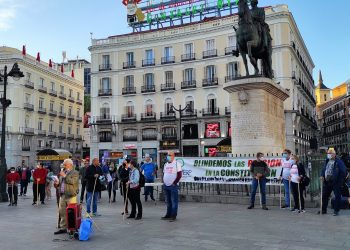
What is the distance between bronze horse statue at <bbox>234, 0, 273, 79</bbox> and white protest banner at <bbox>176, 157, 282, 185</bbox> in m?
3.61

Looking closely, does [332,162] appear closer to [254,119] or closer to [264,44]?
[254,119]

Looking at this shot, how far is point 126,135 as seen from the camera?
5256cm

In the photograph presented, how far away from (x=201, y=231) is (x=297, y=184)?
163 inches

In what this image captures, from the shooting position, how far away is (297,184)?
36.1 feet

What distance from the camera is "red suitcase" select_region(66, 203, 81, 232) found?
8.03 meters

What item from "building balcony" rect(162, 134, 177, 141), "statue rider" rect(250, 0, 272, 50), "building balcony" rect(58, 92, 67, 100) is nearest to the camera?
"statue rider" rect(250, 0, 272, 50)

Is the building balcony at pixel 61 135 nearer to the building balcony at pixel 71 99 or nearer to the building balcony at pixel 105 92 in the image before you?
the building balcony at pixel 71 99

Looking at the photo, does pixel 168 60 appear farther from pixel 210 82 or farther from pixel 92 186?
pixel 92 186

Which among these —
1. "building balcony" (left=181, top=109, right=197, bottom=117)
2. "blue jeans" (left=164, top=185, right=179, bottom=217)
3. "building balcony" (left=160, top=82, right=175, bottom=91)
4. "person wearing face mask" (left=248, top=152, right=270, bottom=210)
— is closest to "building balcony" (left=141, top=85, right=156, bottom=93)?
"building balcony" (left=160, top=82, right=175, bottom=91)

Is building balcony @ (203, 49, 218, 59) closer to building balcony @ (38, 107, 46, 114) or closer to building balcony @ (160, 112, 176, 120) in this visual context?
building balcony @ (160, 112, 176, 120)

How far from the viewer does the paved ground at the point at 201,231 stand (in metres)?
6.99

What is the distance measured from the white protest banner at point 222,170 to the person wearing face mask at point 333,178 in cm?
205

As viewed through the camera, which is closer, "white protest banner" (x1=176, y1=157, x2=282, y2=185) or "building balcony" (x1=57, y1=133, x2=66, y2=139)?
"white protest banner" (x1=176, y1=157, x2=282, y2=185)

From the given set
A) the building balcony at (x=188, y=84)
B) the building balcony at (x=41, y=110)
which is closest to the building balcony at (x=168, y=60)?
the building balcony at (x=188, y=84)
